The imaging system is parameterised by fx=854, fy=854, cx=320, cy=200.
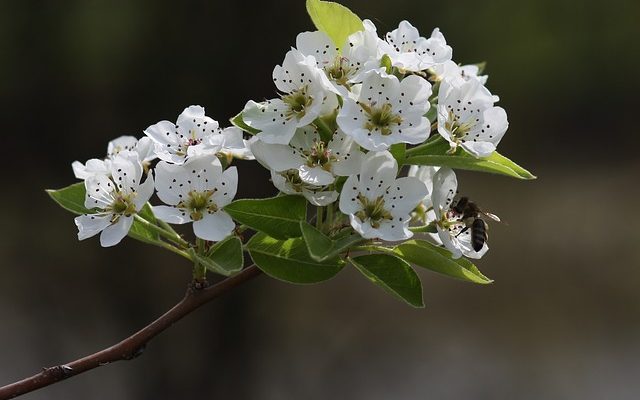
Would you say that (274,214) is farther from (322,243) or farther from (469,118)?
(469,118)

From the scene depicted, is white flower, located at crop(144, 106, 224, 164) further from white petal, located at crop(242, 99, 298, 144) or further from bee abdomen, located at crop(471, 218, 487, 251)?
bee abdomen, located at crop(471, 218, 487, 251)

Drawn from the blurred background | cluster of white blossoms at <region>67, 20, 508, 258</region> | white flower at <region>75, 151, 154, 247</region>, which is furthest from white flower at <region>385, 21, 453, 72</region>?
the blurred background

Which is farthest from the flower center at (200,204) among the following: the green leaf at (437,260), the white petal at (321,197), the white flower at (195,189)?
the green leaf at (437,260)

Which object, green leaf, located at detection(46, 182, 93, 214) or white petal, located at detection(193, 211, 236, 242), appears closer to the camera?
white petal, located at detection(193, 211, 236, 242)

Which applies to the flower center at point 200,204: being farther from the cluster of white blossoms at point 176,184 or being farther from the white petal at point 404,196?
the white petal at point 404,196

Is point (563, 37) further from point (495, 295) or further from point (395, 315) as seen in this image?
point (395, 315)

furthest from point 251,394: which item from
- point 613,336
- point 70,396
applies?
point 613,336

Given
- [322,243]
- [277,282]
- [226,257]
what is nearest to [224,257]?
[226,257]
